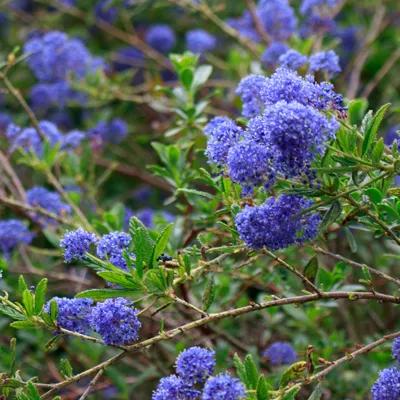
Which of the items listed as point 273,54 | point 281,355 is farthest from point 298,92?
point 273,54

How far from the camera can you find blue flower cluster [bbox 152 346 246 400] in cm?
143

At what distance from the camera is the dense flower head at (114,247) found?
1.71 m

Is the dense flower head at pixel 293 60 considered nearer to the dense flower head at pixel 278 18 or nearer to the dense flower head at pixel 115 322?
the dense flower head at pixel 115 322

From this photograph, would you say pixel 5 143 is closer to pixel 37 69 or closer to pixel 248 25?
pixel 37 69

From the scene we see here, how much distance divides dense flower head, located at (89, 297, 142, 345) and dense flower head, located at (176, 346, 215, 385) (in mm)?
138

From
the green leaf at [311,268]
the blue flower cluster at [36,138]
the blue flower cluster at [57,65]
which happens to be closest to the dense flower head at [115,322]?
the green leaf at [311,268]

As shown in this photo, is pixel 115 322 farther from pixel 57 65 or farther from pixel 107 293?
pixel 57 65

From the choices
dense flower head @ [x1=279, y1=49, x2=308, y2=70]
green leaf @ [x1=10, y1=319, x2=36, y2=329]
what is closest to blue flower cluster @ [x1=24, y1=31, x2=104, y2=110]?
dense flower head @ [x1=279, y1=49, x2=308, y2=70]

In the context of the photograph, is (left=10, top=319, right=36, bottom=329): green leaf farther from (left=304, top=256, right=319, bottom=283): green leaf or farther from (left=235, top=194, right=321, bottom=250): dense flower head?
(left=304, top=256, right=319, bottom=283): green leaf

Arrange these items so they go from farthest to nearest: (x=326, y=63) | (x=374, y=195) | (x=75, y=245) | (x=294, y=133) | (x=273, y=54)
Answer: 1. (x=273, y=54)
2. (x=326, y=63)
3. (x=75, y=245)
4. (x=374, y=195)
5. (x=294, y=133)

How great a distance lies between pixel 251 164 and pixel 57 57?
6.75ft

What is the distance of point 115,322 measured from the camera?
1611 millimetres

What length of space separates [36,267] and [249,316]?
3.03 ft

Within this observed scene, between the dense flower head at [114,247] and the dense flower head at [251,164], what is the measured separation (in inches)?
13.8
